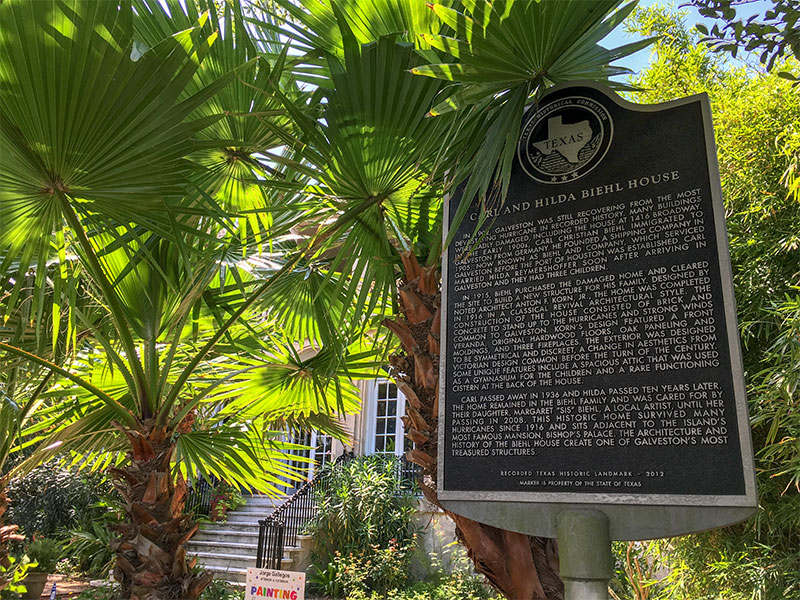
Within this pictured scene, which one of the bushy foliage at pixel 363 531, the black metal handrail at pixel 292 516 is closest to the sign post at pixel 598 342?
the black metal handrail at pixel 292 516

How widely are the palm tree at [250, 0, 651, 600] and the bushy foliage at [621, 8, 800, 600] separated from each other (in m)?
2.49

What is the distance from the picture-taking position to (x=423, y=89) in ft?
9.96

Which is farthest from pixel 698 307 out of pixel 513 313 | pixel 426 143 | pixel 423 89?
pixel 423 89

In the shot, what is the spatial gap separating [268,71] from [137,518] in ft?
8.85

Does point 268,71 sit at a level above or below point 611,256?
above

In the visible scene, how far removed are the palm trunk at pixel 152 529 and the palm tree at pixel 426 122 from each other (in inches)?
64.0

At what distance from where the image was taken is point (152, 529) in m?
3.54

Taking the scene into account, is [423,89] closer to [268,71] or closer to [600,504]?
[268,71]

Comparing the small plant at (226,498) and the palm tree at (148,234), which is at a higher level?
the palm tree at (148,234)

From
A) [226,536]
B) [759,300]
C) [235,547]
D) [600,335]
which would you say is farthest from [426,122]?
[226,536]

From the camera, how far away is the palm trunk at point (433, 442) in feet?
8.99

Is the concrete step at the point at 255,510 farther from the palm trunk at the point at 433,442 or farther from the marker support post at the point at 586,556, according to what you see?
the marker support post at the point at 586,556

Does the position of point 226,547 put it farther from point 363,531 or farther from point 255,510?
point 363,531

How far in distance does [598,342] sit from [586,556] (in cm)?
88
